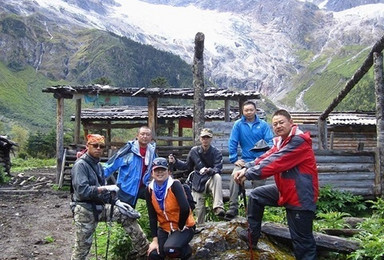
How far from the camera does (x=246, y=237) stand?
5387mm

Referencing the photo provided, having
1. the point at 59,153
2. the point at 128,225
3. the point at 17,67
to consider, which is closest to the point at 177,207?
the point at 128,225

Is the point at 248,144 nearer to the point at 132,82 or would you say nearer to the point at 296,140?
the point at 296,140

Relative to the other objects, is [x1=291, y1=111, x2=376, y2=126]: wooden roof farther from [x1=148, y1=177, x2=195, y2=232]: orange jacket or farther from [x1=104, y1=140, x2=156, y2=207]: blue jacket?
[x1=148, y1=177, x2=195, y2=232]: orange jacket

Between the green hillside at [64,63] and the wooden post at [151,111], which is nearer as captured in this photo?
the wooden post at [151,111]

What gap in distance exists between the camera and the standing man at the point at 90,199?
5.17m

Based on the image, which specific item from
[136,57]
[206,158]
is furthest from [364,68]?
[136,57]

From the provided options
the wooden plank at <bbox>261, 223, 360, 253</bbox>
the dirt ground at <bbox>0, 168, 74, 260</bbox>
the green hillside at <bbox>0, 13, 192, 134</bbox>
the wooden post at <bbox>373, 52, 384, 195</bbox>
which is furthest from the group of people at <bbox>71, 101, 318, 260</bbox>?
the green hillside at <bbox>0, 13, 192, 134</bbox>

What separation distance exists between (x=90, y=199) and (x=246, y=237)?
2.09 metres

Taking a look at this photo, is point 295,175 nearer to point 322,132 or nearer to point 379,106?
point 379,106

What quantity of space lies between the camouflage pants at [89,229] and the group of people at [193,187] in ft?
0.04

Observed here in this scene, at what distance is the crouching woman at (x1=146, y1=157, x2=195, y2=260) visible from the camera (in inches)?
193

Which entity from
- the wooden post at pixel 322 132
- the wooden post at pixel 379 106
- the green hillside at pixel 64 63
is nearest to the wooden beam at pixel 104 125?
the wooden post at pixel 322 132

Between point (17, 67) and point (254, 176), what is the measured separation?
112 m

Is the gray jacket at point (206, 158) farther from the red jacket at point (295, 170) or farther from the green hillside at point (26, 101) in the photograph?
the green hillside at point (26, 101)
